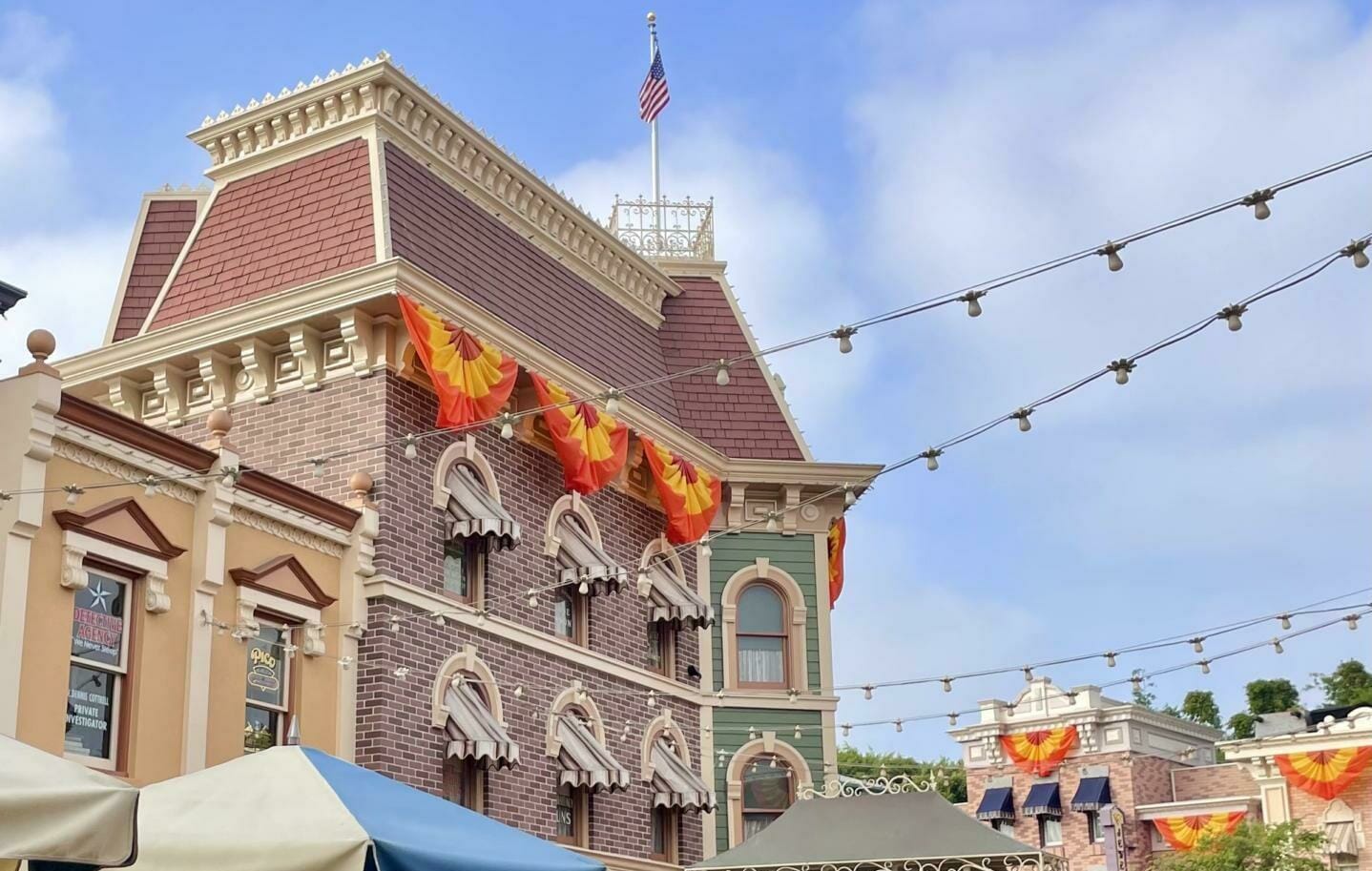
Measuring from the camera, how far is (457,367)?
18172 mm

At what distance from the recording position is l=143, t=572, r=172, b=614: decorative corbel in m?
14.7

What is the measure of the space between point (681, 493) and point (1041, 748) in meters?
23.7

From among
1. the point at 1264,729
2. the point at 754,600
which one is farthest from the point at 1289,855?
the point at 754,600

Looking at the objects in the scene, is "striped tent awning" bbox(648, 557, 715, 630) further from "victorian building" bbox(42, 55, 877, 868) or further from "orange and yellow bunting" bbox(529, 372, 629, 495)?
"orange and yellow bunting" bbox(529, 372, 629, 495)

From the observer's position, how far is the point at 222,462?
15609mm

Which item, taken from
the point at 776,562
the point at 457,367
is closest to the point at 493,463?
the point at 457,367

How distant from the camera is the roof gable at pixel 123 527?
1396cm

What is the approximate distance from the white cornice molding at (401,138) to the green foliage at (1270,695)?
4444 cm

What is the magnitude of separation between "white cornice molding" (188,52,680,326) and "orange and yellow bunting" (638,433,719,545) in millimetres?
3147

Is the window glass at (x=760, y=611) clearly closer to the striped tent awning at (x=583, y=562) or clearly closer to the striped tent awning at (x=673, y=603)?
the striped tent awning at (x=673, y=603)

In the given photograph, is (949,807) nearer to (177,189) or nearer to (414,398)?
(414,398)

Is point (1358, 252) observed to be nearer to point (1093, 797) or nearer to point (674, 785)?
point (674, 785)

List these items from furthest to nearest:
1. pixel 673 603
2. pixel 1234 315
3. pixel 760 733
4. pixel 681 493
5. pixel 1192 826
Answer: pixel 1192 826
pixel 760 733
pixel 673 603
pixel 681 493
pixel 1234 315

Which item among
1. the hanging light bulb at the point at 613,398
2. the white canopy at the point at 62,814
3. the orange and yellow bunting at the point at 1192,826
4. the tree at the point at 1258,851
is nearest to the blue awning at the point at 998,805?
the orange and yellow bunting at the point at 1192,826
